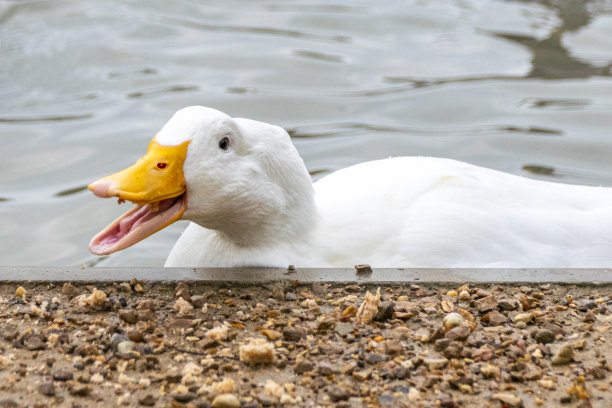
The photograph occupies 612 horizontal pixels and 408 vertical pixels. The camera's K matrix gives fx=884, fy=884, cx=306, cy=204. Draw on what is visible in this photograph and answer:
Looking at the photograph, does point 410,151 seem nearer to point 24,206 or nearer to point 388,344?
point 24,206

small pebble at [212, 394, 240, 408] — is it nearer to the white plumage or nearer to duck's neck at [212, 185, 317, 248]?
the white plumage

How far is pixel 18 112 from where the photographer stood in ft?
26.2

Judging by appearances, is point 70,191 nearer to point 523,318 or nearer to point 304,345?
point 304,345

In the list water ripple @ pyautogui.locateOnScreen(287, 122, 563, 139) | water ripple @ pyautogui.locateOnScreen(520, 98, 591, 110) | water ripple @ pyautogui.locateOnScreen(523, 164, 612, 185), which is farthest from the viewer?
water ripple @ pyautogui.locateOnScreen(520, 98, 591, 110)

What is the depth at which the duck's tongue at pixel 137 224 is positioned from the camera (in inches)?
136

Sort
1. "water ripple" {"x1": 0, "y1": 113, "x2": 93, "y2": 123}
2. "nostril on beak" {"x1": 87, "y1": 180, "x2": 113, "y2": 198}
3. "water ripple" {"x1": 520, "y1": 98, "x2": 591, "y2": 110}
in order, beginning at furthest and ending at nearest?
"water ripple" {"x1": 520, "y1": 98, "x2": 591, "y2": 110} → "water ripple" {"x1": 0, "y1": 113, "x2": 93, "y2": 123} → "nostril on beak" {"x1": 87, "y1": 180, "x2": 113, "y2": 198}

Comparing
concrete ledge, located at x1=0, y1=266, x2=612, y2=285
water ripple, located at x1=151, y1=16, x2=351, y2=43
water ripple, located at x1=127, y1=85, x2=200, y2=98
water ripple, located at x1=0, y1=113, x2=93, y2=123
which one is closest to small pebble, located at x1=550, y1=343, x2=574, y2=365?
concrete ledge, located at x1=0, y1=266, x2=612, y2=285

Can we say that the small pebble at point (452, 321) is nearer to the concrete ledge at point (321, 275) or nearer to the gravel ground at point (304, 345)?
the gravel ground at point (304, 345)

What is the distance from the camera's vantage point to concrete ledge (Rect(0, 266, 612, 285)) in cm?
359

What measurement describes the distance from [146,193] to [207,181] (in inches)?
12.0

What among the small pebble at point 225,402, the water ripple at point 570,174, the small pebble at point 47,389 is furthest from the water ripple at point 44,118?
the small pebble at point 225,402

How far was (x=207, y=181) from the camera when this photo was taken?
11.9 feet

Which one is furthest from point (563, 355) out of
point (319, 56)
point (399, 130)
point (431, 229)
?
point (319, 56)

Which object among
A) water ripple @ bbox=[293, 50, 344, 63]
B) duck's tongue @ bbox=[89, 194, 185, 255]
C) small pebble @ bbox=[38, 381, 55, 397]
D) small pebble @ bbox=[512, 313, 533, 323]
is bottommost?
water ripple @ bbox=[293, 50, 344, 63]
